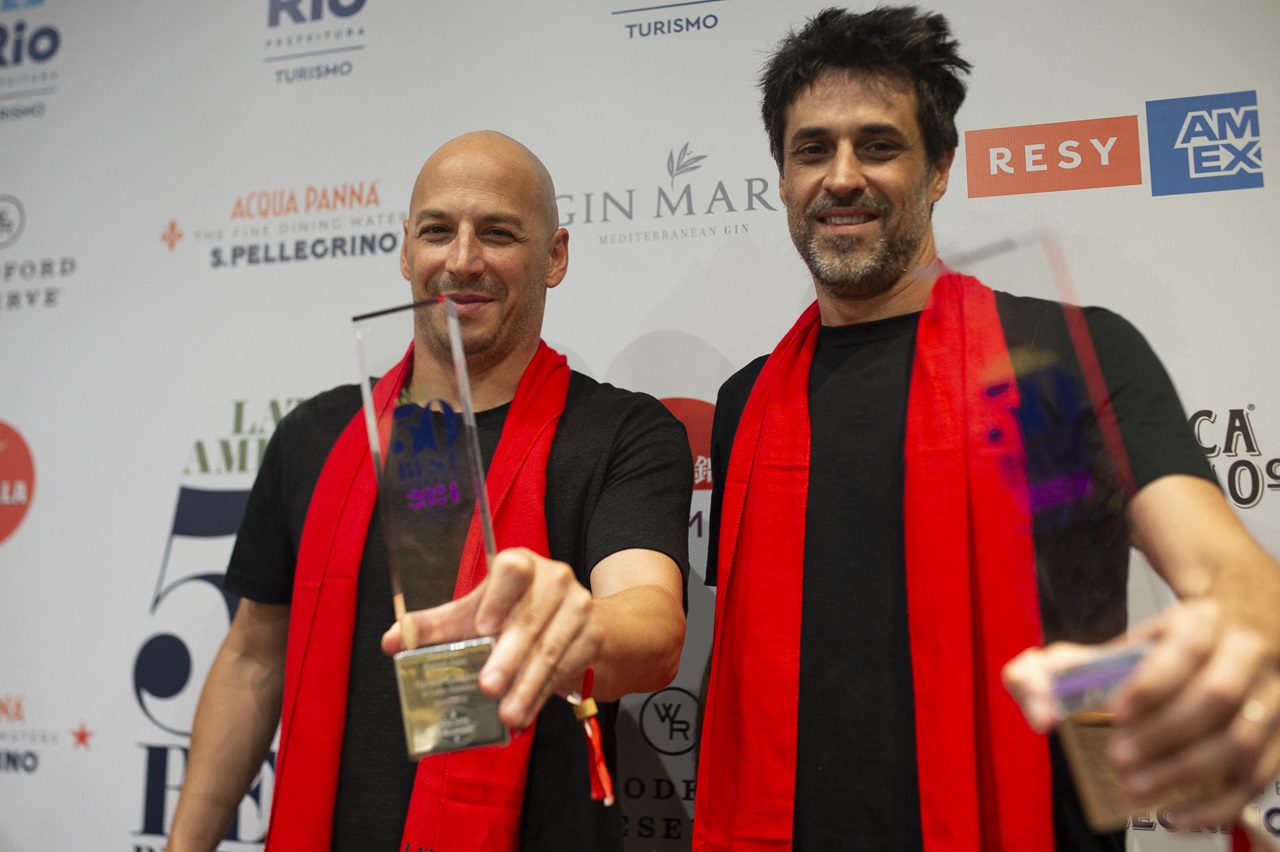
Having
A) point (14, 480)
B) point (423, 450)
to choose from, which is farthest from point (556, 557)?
point (14, 480)

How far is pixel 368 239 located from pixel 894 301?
3.80ft

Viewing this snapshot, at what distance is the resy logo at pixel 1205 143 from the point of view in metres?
1.51

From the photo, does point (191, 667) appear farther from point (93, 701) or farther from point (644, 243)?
point (644, 243)

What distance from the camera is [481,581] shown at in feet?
3.18

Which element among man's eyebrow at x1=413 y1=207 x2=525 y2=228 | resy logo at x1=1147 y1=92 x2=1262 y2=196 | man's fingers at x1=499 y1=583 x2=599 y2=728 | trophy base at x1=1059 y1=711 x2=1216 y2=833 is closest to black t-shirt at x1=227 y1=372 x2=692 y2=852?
man's eyebrow at x1=413 y1=207 x2=525 y2=228

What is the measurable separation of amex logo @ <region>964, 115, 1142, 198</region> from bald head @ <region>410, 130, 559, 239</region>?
29.9 inches

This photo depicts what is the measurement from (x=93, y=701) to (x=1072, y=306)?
2054 mm

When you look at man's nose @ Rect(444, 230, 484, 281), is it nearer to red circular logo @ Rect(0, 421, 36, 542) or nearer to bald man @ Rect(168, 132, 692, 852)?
bald man @ Rect(168, 132, 692, 852)

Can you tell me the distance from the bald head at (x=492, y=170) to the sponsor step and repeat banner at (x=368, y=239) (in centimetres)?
37

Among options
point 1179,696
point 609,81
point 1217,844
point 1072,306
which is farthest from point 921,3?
point 1179,696

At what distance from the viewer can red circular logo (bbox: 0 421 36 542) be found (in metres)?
2.09

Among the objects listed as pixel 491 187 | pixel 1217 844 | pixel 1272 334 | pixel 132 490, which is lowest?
pixel 1217 844

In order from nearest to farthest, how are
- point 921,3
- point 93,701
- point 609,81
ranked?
point 921,3, point 609,81, point 93,701

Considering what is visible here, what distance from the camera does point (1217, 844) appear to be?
3.37 feet
